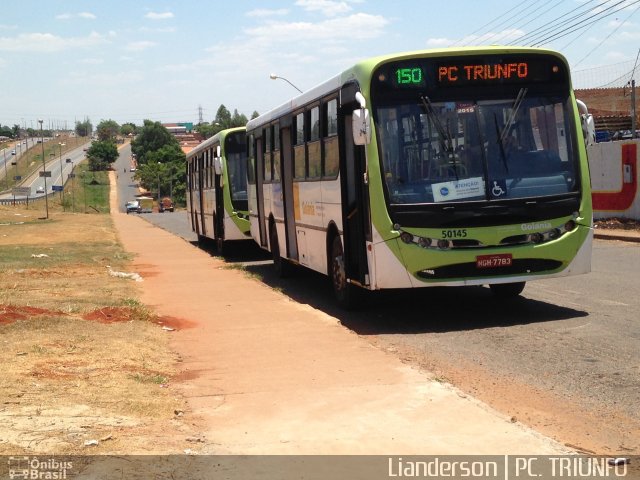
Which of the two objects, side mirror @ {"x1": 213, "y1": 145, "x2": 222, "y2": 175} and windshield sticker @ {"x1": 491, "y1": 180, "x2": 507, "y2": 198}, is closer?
windshield sticker @ {"x1": 491, "y1": 180, "x2": 507, "y2": 198}

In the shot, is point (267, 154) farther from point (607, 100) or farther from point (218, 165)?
point (607, 100)

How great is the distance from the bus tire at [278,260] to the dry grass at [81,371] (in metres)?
2.85

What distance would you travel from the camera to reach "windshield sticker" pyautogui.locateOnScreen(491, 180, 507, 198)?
11.2 m

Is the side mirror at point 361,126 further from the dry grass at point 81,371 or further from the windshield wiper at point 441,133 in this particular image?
the dry grass at point 81,371

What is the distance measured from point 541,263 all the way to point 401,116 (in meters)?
2.45

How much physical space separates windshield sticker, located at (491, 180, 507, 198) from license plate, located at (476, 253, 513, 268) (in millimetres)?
714

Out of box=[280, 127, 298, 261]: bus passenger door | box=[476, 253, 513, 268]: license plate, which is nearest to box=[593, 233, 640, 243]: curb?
box=[280, 127, 298, 261]: bus passenger door

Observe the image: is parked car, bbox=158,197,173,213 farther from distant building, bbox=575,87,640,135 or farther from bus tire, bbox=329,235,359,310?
bus tire, bbox=329,235,359,310

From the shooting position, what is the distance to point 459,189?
36.8 feet

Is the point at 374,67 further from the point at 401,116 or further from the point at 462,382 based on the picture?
the point at 462,382

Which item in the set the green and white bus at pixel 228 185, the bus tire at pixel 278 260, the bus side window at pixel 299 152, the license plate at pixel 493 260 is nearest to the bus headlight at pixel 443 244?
the license plate at pixel 493 260

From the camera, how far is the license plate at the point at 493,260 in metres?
11.3

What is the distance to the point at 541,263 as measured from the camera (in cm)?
1148

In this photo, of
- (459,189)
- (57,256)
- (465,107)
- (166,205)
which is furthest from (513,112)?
(166,205)
